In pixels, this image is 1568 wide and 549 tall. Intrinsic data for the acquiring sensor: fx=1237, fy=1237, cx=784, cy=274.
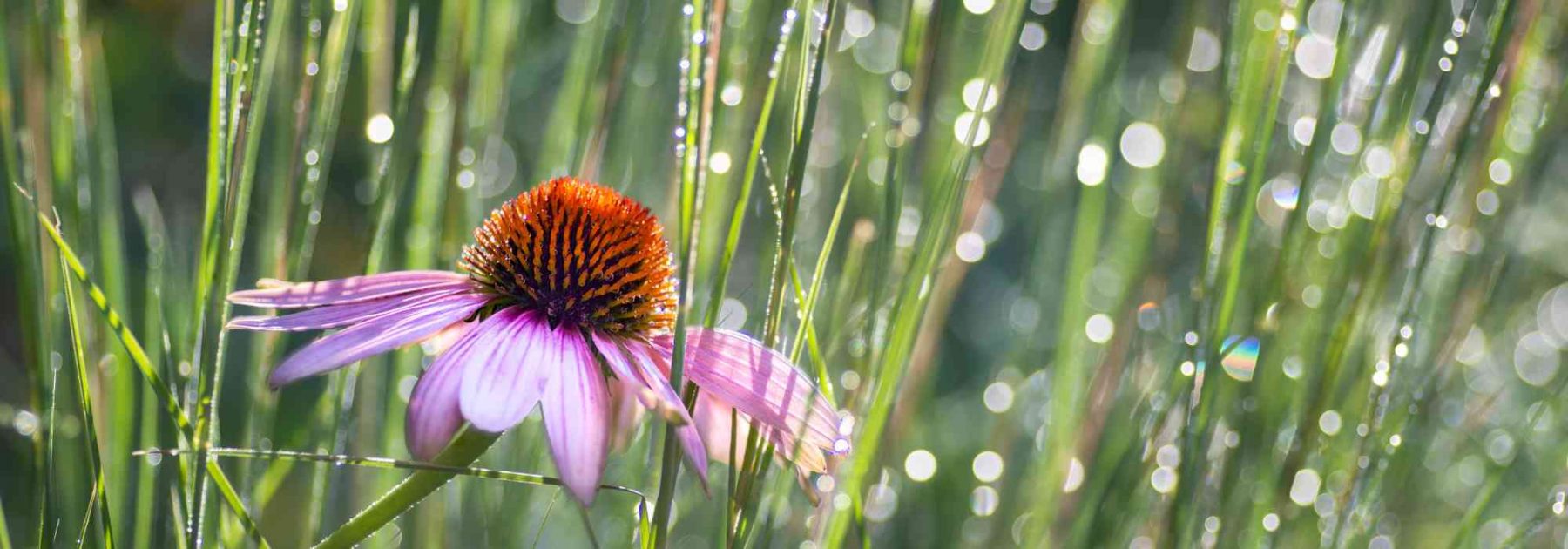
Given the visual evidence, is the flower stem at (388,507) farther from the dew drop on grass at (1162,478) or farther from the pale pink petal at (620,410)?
the dew drop on grass at (1162,478)

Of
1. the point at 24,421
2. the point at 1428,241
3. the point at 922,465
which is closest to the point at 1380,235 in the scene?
the point at 1428,241

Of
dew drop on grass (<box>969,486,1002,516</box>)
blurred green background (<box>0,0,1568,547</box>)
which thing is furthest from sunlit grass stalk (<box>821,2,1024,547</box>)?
dew drop on grass (<box>969,486,1002,516</box>)

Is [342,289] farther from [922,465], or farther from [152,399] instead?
[922,465]

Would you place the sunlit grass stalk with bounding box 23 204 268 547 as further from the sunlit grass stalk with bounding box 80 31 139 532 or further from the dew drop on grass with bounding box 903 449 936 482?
the dew drop on grass with bounding box 903 449 936 482

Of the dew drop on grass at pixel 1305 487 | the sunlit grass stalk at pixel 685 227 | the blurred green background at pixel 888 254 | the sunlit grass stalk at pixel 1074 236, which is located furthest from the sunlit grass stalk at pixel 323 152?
the dew drop on grass at pixel 1305 487

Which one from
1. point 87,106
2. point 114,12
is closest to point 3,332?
point 114,12

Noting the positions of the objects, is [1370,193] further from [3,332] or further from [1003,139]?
[3,332]
